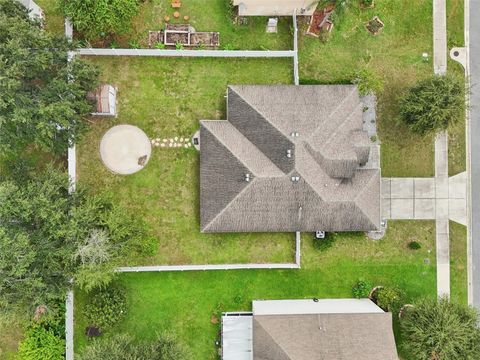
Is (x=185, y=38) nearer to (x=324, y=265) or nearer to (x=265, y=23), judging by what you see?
(x=265, y=23)

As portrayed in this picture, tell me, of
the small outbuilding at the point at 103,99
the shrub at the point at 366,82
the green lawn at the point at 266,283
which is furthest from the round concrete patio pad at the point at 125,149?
the shrub at the point at 366,82

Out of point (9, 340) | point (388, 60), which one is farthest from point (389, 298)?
point (9, 340)

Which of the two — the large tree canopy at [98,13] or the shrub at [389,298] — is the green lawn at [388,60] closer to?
the shrub at [389,298]

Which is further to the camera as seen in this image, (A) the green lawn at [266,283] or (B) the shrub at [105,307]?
(A) the green lawn at [266,283]

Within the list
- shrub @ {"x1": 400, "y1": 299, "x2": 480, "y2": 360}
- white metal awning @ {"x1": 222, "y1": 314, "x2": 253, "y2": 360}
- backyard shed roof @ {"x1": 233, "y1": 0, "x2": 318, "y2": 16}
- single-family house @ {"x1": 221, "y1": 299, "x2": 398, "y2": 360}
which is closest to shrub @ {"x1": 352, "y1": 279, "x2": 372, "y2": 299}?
single-family house @ {"x1": 221, "y1": 299, "x2": 398, "y2": 360}

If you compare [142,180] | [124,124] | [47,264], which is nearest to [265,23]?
[124,124]

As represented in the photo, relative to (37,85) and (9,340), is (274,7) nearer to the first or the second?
(37,85)
